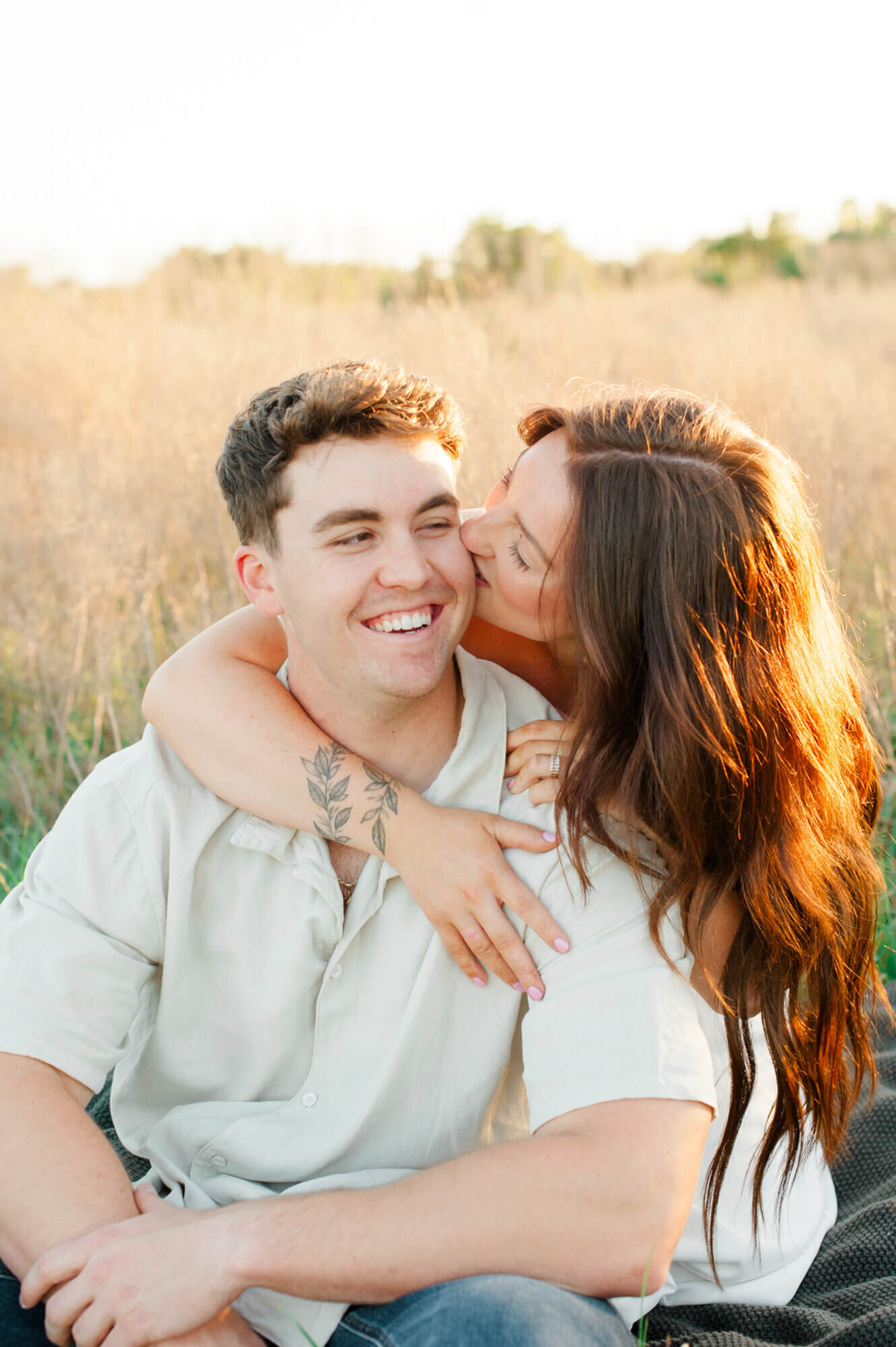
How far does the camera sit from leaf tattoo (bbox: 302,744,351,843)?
2023mm

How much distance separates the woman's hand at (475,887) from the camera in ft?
6.10

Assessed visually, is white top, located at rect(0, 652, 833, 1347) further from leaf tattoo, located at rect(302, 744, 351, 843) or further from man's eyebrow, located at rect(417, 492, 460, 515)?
man's eyebrow, located at rect(417, 492, 460, 515)

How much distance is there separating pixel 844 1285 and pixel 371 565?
5.57 feet

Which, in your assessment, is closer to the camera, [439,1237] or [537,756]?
[439,1237]

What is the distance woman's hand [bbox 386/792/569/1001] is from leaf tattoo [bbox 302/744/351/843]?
0.34 ft

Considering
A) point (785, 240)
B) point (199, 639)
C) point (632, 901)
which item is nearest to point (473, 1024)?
point (632, 901)

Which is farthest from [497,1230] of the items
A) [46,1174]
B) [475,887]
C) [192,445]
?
[192,445]

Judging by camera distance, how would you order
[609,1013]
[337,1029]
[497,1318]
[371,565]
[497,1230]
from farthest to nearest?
[371,565] → [337,1029] → [609,1013] → [497,1230] → [497,1318]

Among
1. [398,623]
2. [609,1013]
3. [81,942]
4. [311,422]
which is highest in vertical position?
[311,422]

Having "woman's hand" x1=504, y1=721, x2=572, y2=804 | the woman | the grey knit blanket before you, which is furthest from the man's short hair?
the grey knit blanket

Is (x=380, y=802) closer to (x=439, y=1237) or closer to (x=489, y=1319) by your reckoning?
(x=439, y=1237)

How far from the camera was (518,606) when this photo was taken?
217 centimetres

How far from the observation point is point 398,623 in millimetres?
2123

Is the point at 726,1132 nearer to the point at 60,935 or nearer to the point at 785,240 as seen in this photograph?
the point at 60,935
